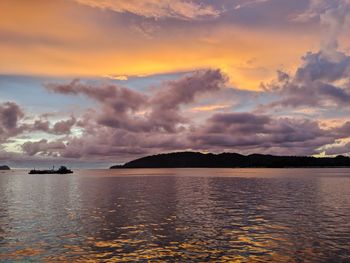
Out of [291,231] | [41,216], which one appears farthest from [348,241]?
[41,216]

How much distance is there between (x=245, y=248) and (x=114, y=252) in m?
12.4

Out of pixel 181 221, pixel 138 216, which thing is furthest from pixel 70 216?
pixel 181 221

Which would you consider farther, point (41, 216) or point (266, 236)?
point (41, 216)

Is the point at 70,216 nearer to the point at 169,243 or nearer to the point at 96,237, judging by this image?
the point at 96,237

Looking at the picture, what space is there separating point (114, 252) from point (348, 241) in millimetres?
23967

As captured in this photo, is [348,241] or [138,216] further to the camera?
[138,216]

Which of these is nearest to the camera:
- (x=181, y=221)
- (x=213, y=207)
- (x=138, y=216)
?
(x=181, y=221)

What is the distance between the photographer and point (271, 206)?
222 feet

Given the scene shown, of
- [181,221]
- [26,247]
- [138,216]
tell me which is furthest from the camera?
[138,216]

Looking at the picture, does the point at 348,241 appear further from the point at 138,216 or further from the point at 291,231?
the point at 138,216

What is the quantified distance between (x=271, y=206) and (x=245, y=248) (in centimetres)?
3506

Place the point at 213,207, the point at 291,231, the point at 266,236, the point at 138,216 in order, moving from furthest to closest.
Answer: the point at 213,207
the point at 138,216
the point at 291,231
the point at 266,236

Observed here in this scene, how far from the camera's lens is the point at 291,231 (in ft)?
142

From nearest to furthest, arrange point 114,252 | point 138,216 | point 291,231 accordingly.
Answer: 1. point 114,252
2. point 291,231
3. point 138,216
